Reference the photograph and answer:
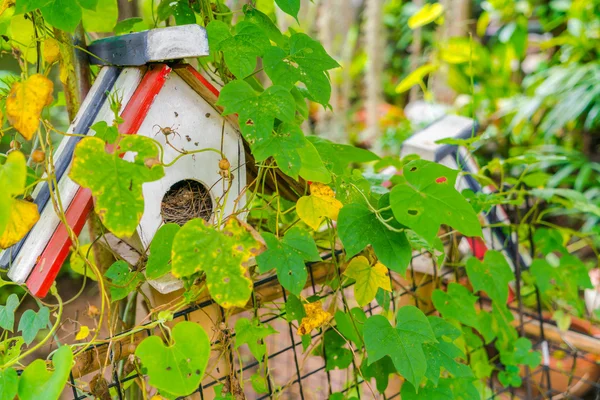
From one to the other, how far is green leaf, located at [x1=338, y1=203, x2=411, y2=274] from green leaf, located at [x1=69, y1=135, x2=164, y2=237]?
291mm

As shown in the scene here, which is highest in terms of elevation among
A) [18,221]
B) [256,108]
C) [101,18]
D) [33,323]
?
[101,18]

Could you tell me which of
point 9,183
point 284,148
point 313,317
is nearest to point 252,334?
point 313,317

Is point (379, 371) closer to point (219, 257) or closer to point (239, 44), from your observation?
point (219, 257)

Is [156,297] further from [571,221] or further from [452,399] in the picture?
[571,221]

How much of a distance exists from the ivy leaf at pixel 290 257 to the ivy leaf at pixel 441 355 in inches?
11.1

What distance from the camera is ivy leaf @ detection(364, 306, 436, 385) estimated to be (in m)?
0.86

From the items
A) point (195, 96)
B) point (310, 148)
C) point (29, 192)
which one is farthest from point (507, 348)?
point (29, 192)

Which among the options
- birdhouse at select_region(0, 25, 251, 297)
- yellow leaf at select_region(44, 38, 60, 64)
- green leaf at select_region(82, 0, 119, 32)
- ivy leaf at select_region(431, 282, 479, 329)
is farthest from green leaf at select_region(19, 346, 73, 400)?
ivy leaf at select_region(431, 282, 479, 329)

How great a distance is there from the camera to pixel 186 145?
892 millimetres

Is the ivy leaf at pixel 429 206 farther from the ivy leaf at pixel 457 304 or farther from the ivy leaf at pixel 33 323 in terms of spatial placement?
the ivy leaf at pixel 33 323

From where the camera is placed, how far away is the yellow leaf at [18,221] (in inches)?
28.9

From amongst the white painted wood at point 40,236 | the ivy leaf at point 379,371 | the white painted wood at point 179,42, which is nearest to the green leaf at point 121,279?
the white painted wood at point 40,236

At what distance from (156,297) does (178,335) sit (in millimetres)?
217

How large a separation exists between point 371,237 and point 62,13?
1.79ft
